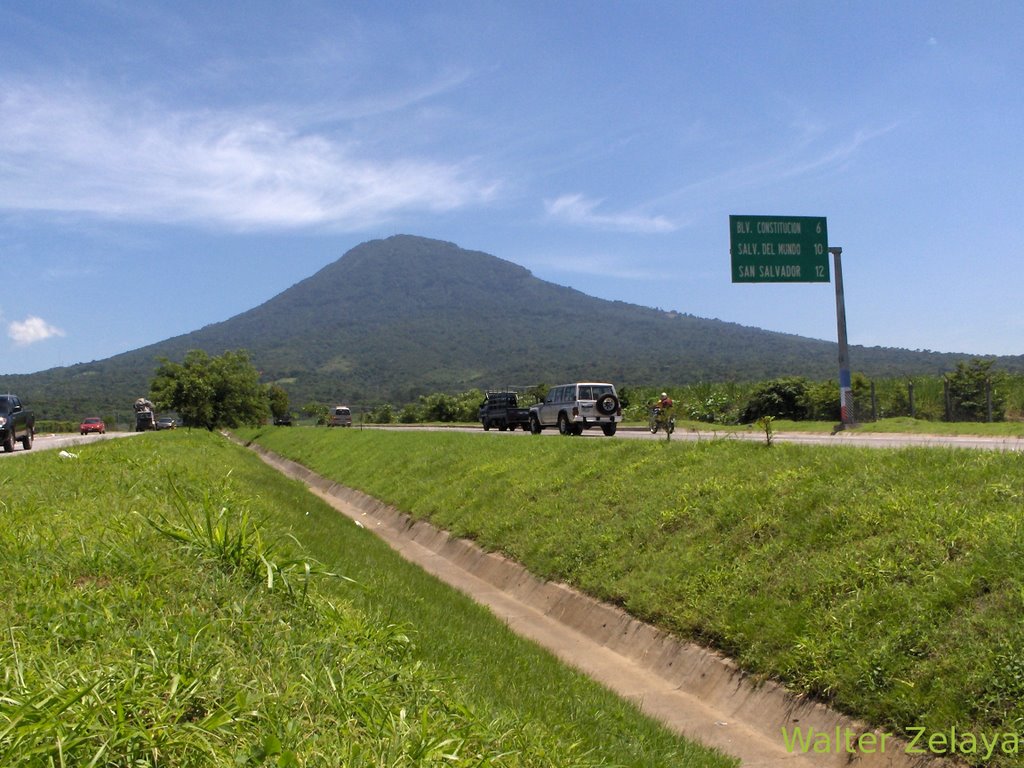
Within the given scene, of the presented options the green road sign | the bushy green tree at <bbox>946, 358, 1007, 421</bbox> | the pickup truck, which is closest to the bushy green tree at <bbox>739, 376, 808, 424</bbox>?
the bushy green tree at <bbox>946, 358, 1007, 421</bbox>

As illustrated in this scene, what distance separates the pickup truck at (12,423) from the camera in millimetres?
27844

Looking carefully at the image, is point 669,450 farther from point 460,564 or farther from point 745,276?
point 745,276

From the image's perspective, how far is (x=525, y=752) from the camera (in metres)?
4.49

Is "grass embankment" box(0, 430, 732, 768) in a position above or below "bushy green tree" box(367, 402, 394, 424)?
above

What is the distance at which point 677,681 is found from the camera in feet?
30.0

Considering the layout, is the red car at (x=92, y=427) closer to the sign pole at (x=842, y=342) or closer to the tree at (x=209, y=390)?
the tree at (x=209, y=390)

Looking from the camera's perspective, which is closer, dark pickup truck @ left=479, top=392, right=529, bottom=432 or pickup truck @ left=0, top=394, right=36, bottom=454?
pickup truck @ left=0, top=394, right=36, bottom=454

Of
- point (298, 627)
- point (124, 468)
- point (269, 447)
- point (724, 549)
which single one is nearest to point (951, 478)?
point (724, 549)

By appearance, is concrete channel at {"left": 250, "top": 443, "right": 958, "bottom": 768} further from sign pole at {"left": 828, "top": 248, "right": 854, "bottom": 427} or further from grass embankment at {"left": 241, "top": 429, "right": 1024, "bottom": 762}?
sign pole at {"left": 828, "top": 248, "right": 854, "bottom": 427}

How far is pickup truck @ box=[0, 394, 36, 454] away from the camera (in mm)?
27844

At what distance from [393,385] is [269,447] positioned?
465ft

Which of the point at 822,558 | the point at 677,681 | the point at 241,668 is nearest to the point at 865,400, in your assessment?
the point at 822,558

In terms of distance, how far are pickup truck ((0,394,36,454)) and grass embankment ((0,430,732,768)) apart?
2175 centimetres

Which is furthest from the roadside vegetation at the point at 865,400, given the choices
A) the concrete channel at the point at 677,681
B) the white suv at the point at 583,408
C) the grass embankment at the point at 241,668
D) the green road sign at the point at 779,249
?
the grass embankment at the point at 241,668
